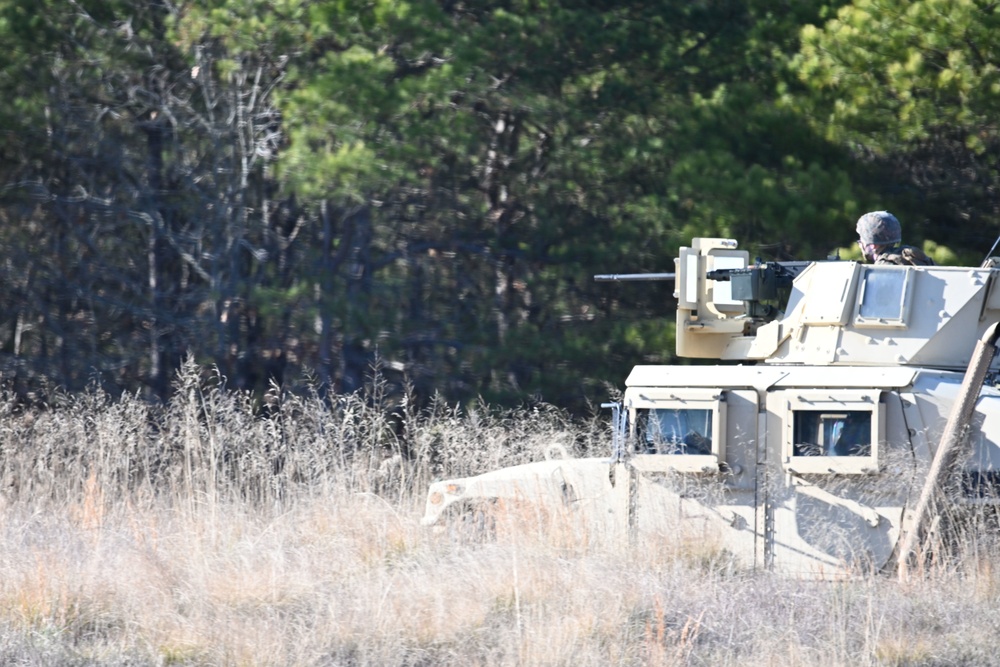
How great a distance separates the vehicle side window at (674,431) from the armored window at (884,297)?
1.14 metres

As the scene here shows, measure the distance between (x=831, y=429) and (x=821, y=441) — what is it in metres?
0.08

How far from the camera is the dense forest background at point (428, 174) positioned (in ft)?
40.5

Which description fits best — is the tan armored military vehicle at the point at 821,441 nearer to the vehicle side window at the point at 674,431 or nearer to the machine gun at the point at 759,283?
the vehicle side window at the point at 674,431

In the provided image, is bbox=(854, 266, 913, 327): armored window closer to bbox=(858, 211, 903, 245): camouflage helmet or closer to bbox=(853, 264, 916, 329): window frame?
bbox=(853, 264, 916, 329): window frame

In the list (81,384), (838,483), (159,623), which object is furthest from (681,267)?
(81,384)

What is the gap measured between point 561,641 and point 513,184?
9009 mm

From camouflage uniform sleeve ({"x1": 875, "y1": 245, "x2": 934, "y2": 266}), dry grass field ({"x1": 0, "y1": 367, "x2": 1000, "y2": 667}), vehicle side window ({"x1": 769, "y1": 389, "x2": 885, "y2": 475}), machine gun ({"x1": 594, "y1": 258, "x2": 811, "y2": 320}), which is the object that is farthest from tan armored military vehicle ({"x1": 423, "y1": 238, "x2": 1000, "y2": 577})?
machine gun ({"x1": 594, "y1": 258, "x2": 811, "y2": 320})

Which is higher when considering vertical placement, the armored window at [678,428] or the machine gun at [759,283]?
the machine gun at [759,283]

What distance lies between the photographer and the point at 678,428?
661cm

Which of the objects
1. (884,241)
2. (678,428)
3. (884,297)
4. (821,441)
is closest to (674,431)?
(678,428)

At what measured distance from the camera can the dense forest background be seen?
1236 cm

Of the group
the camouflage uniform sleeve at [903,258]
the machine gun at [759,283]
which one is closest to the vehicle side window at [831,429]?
the camouflage uniform sleeve at [903,258]

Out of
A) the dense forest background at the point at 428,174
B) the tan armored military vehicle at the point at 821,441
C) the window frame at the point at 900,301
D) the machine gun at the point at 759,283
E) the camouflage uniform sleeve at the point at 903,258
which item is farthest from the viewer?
the dense forest background at the point at 428,174

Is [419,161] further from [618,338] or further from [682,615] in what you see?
[682,615]
